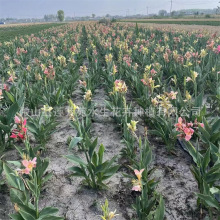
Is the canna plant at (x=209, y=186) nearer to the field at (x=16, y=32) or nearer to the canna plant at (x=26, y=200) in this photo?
the canna plant at (x=26, y=200)

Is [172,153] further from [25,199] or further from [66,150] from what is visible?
[25,199]

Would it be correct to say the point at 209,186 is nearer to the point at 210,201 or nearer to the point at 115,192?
the point at 210,201

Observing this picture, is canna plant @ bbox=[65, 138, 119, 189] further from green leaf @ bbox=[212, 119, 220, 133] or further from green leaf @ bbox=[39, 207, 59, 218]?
green leaf @ bbox=[212, 119, 220, 133]

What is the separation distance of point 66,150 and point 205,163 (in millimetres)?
1742

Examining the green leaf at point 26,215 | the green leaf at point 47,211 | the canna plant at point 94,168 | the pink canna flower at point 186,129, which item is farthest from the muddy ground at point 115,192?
the pink canna flower at point 186,129

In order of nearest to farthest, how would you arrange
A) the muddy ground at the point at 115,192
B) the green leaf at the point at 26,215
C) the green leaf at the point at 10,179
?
the green leaf at the point at 26,215 → the green leaf at the point at 10,179 → the muddy ground at the point at 115,192

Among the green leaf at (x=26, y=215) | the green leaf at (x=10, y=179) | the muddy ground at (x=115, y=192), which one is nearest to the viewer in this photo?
the green leaf at (x=26, y=215)

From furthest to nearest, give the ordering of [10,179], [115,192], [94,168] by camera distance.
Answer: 1. [115,192]
2. [94,168]
3. [10,179]

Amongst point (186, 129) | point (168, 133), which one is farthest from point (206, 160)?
point (168, 133)

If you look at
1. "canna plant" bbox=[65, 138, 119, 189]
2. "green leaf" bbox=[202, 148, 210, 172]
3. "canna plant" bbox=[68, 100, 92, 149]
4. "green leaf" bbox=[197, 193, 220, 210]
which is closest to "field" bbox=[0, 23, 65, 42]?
"canna plant" bbox=[68, 100, 92, 149]

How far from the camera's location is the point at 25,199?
75.0 inches

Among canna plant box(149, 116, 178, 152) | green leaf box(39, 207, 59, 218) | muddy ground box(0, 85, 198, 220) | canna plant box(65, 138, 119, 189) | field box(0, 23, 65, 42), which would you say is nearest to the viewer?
green leaf box(39, 207, 59, 218)

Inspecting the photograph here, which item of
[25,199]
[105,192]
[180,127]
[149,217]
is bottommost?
[105,192]

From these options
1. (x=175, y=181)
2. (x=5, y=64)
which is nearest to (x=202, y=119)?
(x=175, y=181)
